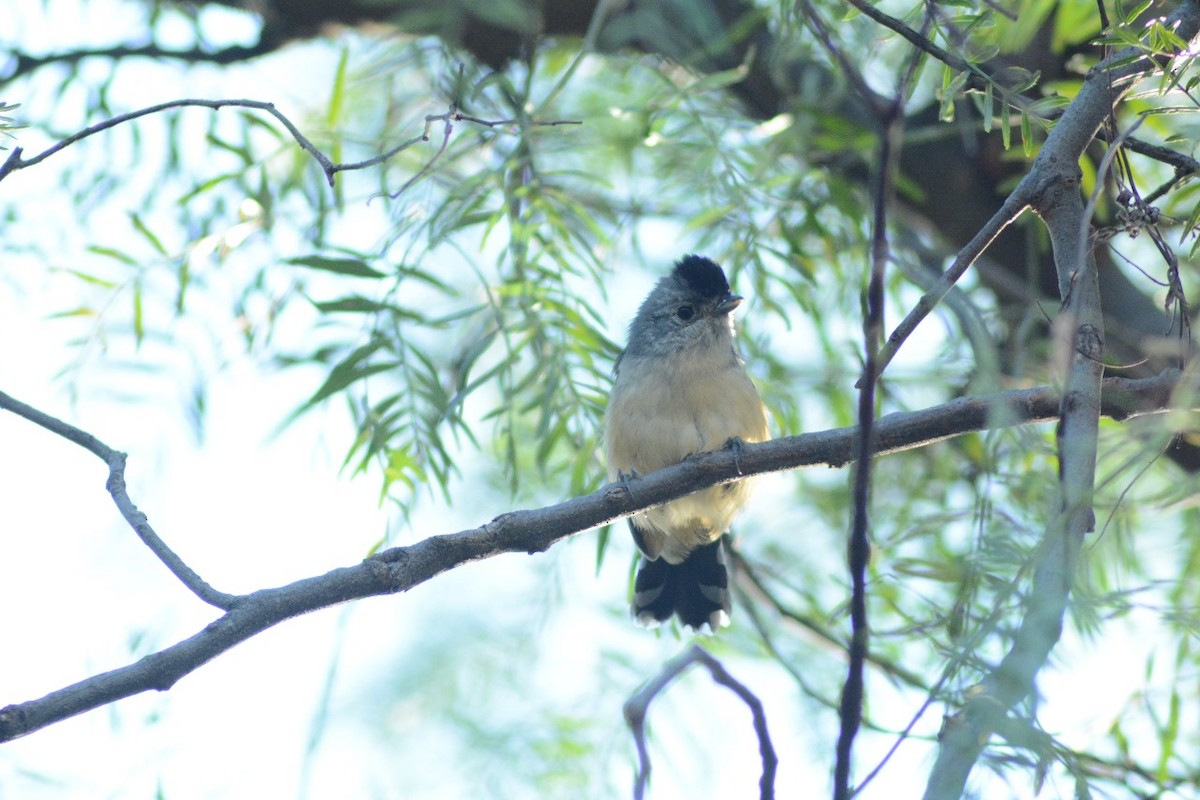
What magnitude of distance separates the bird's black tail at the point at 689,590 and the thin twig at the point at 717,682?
2.95 metres

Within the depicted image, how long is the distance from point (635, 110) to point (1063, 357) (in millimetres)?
2207

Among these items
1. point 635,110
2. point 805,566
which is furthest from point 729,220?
point 805,566

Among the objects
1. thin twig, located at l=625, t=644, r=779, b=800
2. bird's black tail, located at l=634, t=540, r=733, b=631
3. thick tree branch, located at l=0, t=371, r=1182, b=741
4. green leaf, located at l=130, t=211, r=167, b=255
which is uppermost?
green leaf, located at l=130, t=211, r=167, b=255

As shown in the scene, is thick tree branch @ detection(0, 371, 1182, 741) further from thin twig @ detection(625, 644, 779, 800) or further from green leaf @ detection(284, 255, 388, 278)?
green leaf @ detection(284, 255, 388, 278)

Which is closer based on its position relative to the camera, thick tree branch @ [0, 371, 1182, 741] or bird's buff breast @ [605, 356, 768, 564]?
thick tree branch @ [0, 371, 1182, 741]

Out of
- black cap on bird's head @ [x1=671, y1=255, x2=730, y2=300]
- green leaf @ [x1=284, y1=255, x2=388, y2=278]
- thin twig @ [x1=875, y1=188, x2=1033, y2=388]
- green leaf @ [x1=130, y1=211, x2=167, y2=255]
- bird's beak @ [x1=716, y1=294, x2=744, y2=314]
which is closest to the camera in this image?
thin twig @ [x1=875, y1=188, x2=1033, y2=388]

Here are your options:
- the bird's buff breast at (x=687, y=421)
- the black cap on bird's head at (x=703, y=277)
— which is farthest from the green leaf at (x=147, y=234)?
the black cap on bird's head at (x=703, y=277)

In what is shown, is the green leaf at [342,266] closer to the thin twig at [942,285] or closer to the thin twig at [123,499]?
the thin twig at [123,499]

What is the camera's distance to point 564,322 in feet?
11.8

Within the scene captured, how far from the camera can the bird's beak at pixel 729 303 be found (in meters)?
4.46

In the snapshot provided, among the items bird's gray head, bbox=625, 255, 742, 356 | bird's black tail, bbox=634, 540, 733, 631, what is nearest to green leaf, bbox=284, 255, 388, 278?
bird's gray head, bbox=625, 255, 742, 356

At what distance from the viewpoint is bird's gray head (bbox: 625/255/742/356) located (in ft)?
15.0

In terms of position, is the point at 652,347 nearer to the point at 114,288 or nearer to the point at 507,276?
the point at 507,276

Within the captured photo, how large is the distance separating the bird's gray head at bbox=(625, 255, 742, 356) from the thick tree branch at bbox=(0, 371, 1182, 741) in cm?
190
